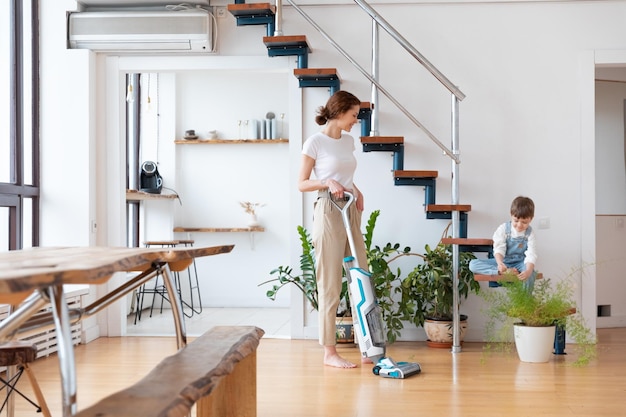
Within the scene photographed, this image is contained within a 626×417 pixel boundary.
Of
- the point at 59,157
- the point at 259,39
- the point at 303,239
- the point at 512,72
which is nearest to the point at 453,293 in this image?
the point at 303,239

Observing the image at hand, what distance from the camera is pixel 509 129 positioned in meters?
5.91

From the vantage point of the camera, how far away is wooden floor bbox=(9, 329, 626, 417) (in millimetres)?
3699

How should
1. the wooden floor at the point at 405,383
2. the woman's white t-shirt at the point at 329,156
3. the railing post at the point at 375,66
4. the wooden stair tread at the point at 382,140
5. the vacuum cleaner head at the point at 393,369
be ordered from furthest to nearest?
the railing post at the point at 375,66 < the wooden stair tread at the point at 382,140 < the woman's white t-shirt at the point at 329,156 < the vacuum cleaner head at the point at 393,369 < the wooden floor at the point at 405,383

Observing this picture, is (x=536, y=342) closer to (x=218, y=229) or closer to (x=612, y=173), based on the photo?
(x=612, y=173)

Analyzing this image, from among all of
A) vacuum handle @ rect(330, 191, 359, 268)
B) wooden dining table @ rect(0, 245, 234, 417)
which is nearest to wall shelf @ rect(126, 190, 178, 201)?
vacuum handle @ rect(330, 191, 359, 268)

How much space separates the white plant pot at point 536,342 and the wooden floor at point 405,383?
0.28 feet

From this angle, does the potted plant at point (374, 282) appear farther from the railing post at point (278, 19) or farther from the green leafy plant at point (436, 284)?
the railing post at point (278, 19)

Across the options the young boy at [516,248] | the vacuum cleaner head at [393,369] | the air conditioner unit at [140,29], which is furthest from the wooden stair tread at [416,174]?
the air conditioner unit at [140,29]

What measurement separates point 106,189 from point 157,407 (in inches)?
170

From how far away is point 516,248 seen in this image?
5.34m

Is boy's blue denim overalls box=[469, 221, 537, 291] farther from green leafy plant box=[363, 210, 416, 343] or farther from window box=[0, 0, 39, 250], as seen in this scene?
window box=[0, 0, 39, 250]

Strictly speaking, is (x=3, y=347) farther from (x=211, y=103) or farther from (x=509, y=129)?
(x=211, y=103)

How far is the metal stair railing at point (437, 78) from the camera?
5.36m

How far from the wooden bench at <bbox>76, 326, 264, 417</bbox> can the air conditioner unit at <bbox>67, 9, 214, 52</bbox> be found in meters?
3.10
